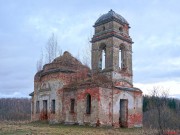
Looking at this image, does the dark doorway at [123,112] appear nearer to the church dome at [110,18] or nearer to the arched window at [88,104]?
the arched window at [88,104]

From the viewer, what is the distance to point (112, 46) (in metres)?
20.0

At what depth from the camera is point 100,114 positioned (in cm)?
1755

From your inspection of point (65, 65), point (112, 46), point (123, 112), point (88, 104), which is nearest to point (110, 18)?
point (112, 46)

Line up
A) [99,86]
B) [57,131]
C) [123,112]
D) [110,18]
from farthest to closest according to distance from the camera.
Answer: [110,18]
[123,112]
[99,86]
[57,131]

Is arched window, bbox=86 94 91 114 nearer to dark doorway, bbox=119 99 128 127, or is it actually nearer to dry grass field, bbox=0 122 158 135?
dark doorway, bbox=119 99 128 127

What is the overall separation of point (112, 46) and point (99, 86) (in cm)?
387

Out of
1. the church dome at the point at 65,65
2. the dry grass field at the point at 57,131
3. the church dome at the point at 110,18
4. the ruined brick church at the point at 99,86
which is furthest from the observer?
the church dome at the point at 65,65

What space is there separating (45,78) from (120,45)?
271 inches

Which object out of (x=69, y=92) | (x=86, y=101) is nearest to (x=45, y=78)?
(x=69, y=92)

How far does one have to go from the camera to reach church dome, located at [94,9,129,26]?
20409mm

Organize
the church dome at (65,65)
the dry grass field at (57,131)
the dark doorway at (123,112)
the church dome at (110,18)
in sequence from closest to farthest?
1. the dry grass field at (57,131)
2. the dark doorway at (123,112)
3. the church dome at (110,18)
4. the church dome at (65,65)

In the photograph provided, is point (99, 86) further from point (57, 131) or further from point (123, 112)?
point (57, 131)

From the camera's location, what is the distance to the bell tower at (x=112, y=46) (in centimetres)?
2009

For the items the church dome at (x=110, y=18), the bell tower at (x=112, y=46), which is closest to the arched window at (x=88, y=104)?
the bell tower at (x=112, y=46)
